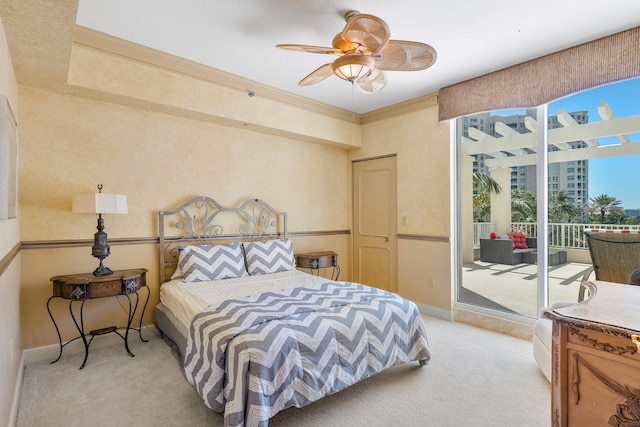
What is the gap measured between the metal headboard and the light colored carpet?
1.05 m

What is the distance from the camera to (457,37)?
279cm

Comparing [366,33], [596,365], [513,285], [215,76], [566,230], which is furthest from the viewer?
[513,285]

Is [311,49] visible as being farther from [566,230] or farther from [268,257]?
[566,230]

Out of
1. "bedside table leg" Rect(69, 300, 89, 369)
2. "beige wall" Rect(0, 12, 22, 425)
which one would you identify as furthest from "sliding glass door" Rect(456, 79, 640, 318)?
"beige wall" Rect(0, 12, 22, 425)

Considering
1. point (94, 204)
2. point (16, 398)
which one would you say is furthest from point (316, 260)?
point (16, 398)

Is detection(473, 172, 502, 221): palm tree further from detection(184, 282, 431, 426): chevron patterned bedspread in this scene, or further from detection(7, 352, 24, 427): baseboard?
detection(7, 352, 24, 427): baseboard

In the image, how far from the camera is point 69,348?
300cm

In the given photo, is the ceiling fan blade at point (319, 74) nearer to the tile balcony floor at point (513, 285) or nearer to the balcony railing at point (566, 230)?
the balcony railing at point (566, 230)

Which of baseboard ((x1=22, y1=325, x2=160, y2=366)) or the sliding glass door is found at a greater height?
the sliding glass door

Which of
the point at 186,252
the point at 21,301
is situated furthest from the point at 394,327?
the point at 21,301

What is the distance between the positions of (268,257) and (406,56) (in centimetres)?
255

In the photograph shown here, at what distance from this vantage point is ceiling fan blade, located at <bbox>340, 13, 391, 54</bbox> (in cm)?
198

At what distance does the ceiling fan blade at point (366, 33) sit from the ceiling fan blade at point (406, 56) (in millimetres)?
114

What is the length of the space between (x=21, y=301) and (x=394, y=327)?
10.3 feet
